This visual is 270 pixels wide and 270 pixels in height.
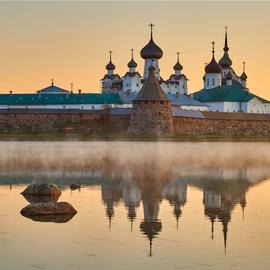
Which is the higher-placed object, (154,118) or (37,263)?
(154,118)

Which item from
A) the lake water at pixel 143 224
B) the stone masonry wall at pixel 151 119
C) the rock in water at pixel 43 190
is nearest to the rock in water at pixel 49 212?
the lake water at pixel 143 224

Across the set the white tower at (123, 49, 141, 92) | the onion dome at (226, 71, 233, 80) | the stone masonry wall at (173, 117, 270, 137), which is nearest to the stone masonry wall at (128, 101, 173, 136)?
the stone masonry wall at (173, 117, 270, 137)

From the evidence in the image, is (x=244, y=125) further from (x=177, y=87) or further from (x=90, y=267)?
(x=90, y=267)

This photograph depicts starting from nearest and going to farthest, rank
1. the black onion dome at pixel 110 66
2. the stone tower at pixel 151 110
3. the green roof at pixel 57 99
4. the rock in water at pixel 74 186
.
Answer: the rock in water at pixel 74 186, the stone tower at pixel 151 110, the green roof at pixel 57 99, the black onion dome at pixel 110 66

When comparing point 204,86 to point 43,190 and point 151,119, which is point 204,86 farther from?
point 43,190

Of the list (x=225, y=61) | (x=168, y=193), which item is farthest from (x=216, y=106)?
(x=168, y=193)

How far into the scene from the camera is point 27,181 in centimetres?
1748

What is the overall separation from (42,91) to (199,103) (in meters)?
13.6

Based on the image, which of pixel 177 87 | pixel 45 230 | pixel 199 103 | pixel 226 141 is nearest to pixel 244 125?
pixel 226 141

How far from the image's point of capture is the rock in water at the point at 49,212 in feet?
37.5

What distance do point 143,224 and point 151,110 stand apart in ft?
112

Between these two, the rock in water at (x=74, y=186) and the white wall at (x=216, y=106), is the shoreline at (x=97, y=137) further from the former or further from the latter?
the rock in water at (x=74, y=186)

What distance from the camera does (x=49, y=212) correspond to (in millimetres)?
11547

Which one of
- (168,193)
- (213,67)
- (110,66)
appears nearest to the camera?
(168,193)
